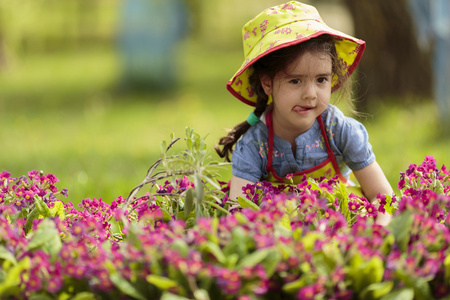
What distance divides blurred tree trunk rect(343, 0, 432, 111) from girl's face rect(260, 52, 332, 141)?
4.80 m

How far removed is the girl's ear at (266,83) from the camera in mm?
3256

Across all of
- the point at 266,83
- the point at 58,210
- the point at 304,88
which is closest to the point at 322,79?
the point at 304,88

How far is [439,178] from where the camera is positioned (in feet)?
9.77

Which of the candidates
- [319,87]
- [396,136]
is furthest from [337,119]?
[396,136]

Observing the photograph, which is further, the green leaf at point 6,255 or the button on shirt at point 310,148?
the button on shirt at point 310,148

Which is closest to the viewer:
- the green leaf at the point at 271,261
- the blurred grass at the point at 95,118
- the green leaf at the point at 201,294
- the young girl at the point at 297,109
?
the green leaf at the point at 201,294

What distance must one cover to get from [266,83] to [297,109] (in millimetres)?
251

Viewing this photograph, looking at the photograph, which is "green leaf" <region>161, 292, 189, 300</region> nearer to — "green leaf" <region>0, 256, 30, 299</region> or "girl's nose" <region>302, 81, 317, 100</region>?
"green leaf" <region>0, 256, 30, 299</region>

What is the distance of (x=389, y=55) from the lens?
8.22m

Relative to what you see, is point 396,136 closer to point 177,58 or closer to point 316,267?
point 316,267

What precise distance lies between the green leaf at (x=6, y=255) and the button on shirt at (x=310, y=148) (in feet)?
4.27

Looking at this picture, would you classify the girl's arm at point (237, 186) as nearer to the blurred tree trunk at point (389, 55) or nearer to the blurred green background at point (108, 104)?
the blurred green background at point (108, 104)

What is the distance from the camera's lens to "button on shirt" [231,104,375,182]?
3.28 meters

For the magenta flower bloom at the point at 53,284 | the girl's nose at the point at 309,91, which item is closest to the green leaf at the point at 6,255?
the magenta flower bloom at the point at 53,284
